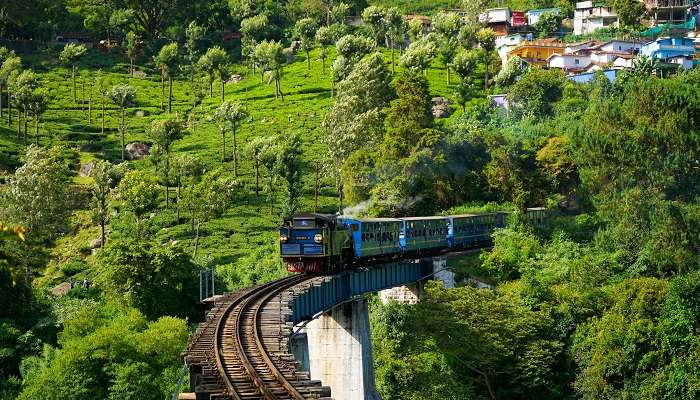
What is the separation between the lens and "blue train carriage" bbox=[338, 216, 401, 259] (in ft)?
164

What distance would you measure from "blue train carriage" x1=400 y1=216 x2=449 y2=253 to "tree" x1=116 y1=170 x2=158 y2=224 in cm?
2224

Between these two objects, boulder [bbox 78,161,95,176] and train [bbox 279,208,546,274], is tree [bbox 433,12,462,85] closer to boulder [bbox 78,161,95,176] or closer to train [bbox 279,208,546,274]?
boulder [bbox 78,161,95,176]

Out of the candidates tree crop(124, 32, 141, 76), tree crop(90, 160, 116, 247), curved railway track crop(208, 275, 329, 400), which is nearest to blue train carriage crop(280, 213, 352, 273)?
curved railway track crop(208, 275, 329, 400)

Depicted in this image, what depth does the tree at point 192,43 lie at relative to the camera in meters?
128

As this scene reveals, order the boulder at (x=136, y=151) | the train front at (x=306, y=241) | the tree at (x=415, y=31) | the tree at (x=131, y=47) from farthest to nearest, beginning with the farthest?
the tree at (x=415, y=31)
the tree at (x=131, y=47)
the boulder at (x=136, y=151)
the train front at (x=306, y=241)

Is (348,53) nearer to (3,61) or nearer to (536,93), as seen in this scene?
(536,93)

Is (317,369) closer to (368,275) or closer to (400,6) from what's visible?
(368,275)

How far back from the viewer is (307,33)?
445ft

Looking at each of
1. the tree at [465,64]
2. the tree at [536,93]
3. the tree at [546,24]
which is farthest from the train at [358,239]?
the tree at [546,24]

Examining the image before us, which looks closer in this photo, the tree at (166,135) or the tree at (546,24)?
the tree at (166,135)

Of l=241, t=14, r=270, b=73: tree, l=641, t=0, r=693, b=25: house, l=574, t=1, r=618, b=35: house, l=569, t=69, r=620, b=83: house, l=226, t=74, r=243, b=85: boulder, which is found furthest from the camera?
l=574, t=1, r=618, b=35: house

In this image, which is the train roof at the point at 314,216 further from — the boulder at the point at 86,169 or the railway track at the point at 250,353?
the boulder at the point at 86,169

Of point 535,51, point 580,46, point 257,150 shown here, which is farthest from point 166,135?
point 580,46

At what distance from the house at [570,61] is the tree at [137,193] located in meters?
53.5
